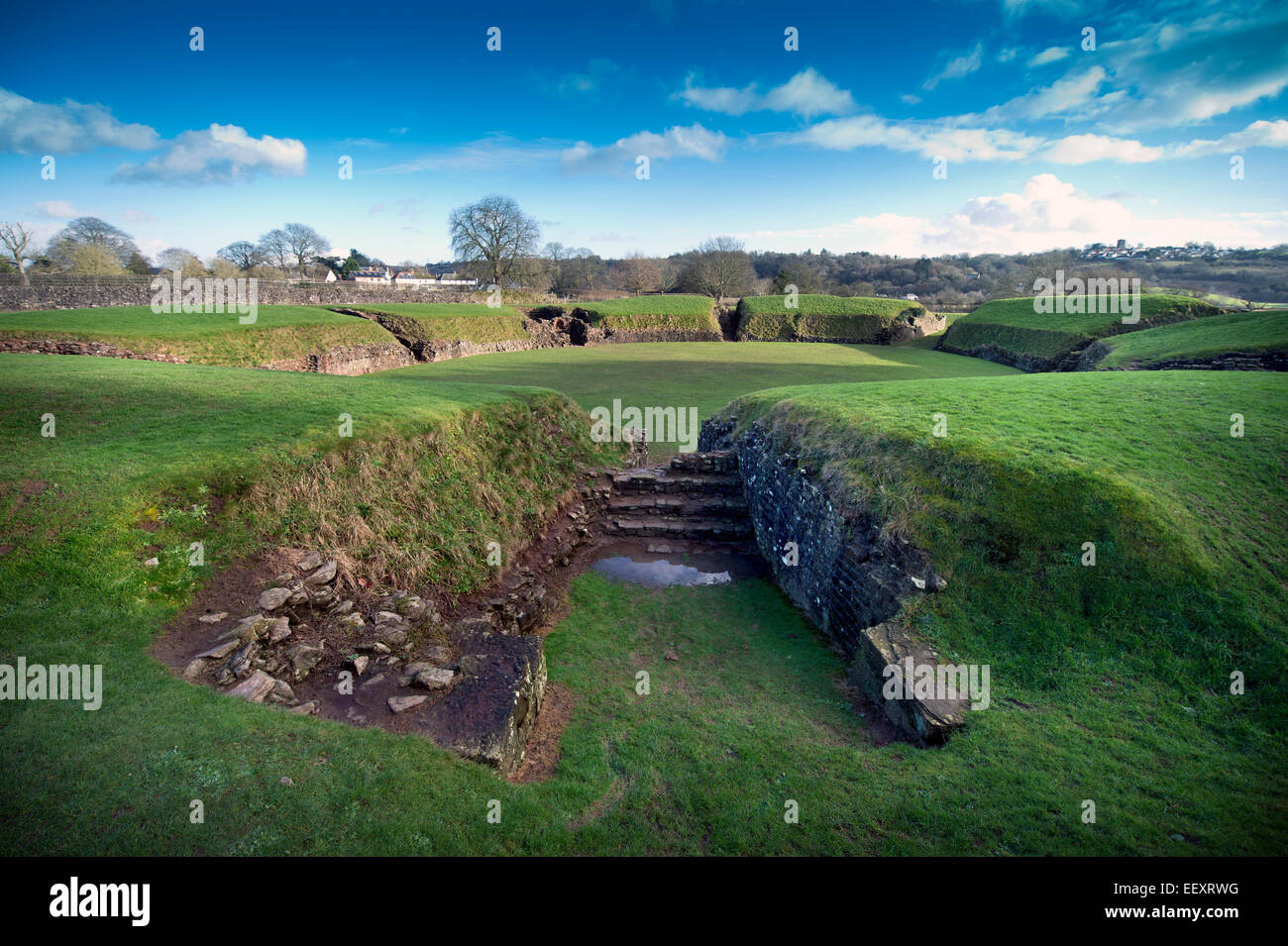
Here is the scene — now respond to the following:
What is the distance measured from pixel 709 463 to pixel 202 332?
2473 cm

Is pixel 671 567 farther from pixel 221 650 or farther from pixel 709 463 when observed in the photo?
pixel 221 650

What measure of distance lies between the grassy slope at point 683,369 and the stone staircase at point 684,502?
403 cm

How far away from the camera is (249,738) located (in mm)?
4766

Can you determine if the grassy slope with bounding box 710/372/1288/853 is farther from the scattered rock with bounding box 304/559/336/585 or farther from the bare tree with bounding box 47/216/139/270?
the bare tree with bounding box 47/216/139/270

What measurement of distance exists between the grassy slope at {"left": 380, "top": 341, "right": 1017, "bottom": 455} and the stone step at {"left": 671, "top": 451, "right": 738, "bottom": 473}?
3576 mm

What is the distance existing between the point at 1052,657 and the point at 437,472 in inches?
413

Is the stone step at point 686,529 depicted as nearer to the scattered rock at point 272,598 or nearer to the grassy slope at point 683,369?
the grassy slope at point 683,369

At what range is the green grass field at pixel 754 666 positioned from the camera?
4.22m

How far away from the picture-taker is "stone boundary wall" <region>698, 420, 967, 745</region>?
6312 millimetres

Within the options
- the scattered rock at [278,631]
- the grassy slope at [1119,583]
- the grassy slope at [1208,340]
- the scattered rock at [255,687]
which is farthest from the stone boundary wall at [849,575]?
the grassy slope at [1208,340]

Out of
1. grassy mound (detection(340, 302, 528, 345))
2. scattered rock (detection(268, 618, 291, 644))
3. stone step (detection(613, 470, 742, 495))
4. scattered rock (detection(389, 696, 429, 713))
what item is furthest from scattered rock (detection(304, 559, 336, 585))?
grassy mound (detection(340, 302, 528, 345))
